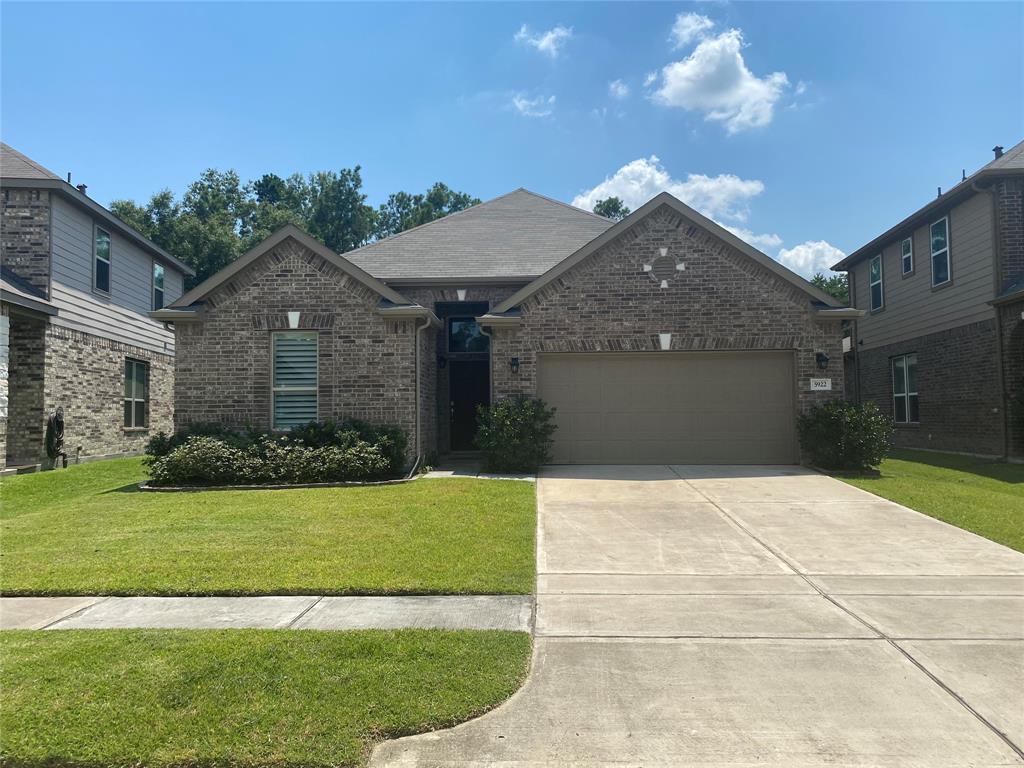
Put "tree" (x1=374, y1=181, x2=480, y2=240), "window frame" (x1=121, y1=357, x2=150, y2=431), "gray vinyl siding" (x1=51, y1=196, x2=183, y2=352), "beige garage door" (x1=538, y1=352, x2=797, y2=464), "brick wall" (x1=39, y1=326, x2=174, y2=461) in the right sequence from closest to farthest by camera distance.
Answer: "beige garage door" (x1=538, y1=352, x2=797, y2=464) → "brick wall" (x1=39, y1=326, x2=174, y2=461) → "gray vinyl siding" (x1=51, y1=196, x2=183, y2=352) → "window frame" (x1=121, y1=357, x2=150, y2=431) → "tree" (x1=374, y1=181, x2=480, y2=240)

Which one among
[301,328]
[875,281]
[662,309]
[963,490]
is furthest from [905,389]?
[301,328]

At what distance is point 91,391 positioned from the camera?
15.5 metres

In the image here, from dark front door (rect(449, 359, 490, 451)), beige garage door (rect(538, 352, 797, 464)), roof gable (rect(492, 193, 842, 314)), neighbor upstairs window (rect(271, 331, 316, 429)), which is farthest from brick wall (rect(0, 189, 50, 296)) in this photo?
beige garage door (rect(538, 352, 797, 464))

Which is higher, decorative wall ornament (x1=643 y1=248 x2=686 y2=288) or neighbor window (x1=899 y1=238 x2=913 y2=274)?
neighbor window (x1=899 y1=238 x2=913 y2=274)

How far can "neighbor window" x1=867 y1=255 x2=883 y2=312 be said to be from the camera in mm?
19859

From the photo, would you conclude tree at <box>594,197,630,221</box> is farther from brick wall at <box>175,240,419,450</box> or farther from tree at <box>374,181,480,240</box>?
brick wall at <box>175,240,419,450</box>

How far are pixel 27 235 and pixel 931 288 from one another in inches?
858

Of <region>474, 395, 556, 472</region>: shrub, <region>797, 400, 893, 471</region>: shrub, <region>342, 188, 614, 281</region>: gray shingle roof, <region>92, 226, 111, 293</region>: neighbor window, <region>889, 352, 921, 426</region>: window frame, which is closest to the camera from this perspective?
<region>797, 400, 893, 471</region>: shrub

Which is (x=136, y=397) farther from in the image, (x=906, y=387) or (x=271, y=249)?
(x=906, y=387)

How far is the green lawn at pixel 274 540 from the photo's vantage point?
5.66 meters

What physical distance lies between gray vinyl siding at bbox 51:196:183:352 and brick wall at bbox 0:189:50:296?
0.22 m

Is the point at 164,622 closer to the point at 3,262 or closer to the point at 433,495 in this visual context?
the point at 433,495

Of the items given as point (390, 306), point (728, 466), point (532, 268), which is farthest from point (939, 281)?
point (390, 306)

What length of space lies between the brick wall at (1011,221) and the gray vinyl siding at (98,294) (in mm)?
20809
